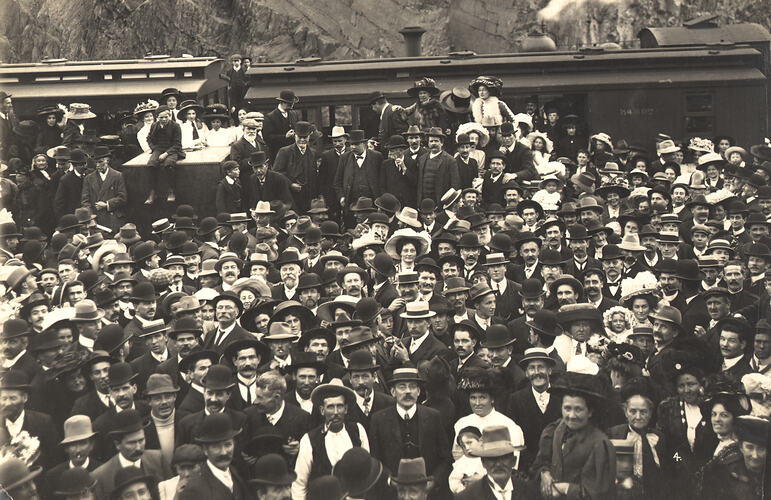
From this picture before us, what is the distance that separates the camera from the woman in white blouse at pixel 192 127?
1597 cm

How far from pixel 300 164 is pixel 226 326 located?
6.20m

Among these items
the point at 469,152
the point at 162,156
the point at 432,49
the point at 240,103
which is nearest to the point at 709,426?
the point at 469,152

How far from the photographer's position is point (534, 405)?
759 centimetres

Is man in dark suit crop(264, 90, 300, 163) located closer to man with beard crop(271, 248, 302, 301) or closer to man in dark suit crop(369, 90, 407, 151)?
man in dark suit crop(369, 90, 407, 151)

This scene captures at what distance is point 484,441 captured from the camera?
680 cm

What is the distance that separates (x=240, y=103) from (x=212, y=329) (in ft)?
40.4

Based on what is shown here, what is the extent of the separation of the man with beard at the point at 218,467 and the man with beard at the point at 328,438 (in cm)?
40

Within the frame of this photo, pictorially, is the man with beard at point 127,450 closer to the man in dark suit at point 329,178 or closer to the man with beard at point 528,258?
the man with beard at point 528,258

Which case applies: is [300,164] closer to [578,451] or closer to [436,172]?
[436,172]

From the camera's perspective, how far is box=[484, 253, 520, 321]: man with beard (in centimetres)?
1020

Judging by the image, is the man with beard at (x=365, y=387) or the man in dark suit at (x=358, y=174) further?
the man in dark suit at (x=358, y=174)

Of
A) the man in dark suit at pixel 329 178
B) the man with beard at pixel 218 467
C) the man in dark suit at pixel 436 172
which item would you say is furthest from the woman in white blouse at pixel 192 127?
the man with beard at pixel 218 467

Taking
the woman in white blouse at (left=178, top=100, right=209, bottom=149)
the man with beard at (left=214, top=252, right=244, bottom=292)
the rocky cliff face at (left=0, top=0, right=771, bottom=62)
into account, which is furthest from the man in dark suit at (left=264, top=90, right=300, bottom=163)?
the rocky cliff face at (left=0, top=0, right=771, bottom=62)

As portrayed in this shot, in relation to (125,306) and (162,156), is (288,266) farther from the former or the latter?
(162,156)
